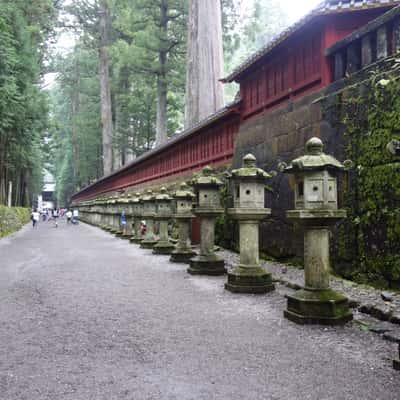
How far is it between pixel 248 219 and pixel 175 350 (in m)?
2.64

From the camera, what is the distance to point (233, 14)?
21.3 meters

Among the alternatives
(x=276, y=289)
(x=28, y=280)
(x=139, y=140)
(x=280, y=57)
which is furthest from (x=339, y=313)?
(x=139, y=140)

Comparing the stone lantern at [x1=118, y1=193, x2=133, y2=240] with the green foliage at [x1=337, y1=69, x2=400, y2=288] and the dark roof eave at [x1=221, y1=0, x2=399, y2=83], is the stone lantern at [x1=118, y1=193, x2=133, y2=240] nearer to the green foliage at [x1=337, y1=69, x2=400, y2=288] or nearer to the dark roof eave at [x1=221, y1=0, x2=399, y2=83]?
the dark roof eave at [x1=221, y1=0, x2=399, y2=83]

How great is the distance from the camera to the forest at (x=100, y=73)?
1820 cm

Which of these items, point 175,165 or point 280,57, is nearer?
point 280,57

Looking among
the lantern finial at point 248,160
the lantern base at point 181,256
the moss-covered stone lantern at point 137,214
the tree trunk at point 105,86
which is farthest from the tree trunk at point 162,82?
the lantern finial at point 248,160

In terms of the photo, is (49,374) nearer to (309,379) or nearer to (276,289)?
(309,379)

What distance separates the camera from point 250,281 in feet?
18.0

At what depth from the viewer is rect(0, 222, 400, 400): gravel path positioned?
2586mm

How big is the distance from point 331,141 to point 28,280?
5.16 meters

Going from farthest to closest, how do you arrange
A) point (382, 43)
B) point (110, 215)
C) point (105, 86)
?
point (105, 86), point (110, 215), point (382, 43)

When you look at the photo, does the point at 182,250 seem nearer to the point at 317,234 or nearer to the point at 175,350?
the point at 317,234

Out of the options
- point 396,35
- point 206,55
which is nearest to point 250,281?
point 396,35

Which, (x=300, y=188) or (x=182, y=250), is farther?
(x=182, y=250)
